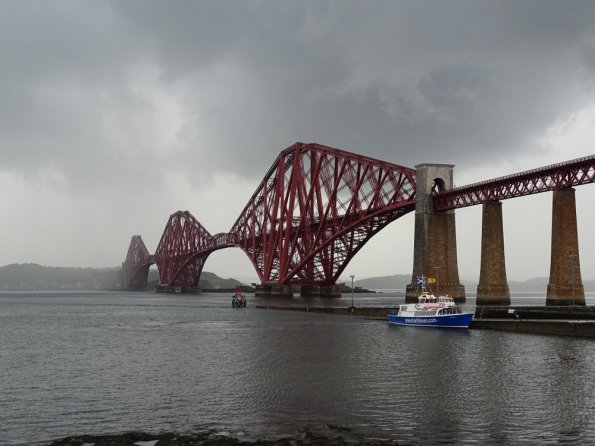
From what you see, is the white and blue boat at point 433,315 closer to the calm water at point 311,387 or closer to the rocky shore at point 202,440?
the calm water at point 311,387

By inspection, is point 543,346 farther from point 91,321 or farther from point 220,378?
point 91,321

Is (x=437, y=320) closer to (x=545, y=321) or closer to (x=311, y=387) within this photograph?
(x=545, y=321)

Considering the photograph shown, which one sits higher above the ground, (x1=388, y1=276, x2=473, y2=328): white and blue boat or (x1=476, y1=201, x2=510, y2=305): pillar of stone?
(x1=476, y1=201, x2=510, y2=305): pillar of stone

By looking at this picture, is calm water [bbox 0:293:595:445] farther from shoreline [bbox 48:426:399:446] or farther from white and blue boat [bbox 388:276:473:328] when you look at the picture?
white and blue boat [bbox 388:276:473:328]

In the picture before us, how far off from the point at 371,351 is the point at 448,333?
15712 millimetres

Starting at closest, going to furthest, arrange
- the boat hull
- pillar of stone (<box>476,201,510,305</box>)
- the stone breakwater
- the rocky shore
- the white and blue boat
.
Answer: the rocky shore
the stone breakwater
the boat hull
the white and blue boat
pillar of stone (<box>476,201,510,305</box>)

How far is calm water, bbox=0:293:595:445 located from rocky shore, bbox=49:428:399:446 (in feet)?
3.50

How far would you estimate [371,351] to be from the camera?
4516cm

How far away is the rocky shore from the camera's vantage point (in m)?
19.7

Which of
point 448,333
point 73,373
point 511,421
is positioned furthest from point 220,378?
point 448,333

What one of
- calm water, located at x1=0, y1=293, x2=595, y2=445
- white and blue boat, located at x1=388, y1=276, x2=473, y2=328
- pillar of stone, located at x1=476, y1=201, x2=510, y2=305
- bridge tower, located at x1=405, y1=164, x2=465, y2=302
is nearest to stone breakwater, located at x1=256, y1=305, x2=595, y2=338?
white and blue boat, located at x1=388, y1=276, x2=473, y2=328

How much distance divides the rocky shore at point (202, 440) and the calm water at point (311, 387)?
1.07 meters

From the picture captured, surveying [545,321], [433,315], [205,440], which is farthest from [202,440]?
[433,315]

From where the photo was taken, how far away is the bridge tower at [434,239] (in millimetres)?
97000
